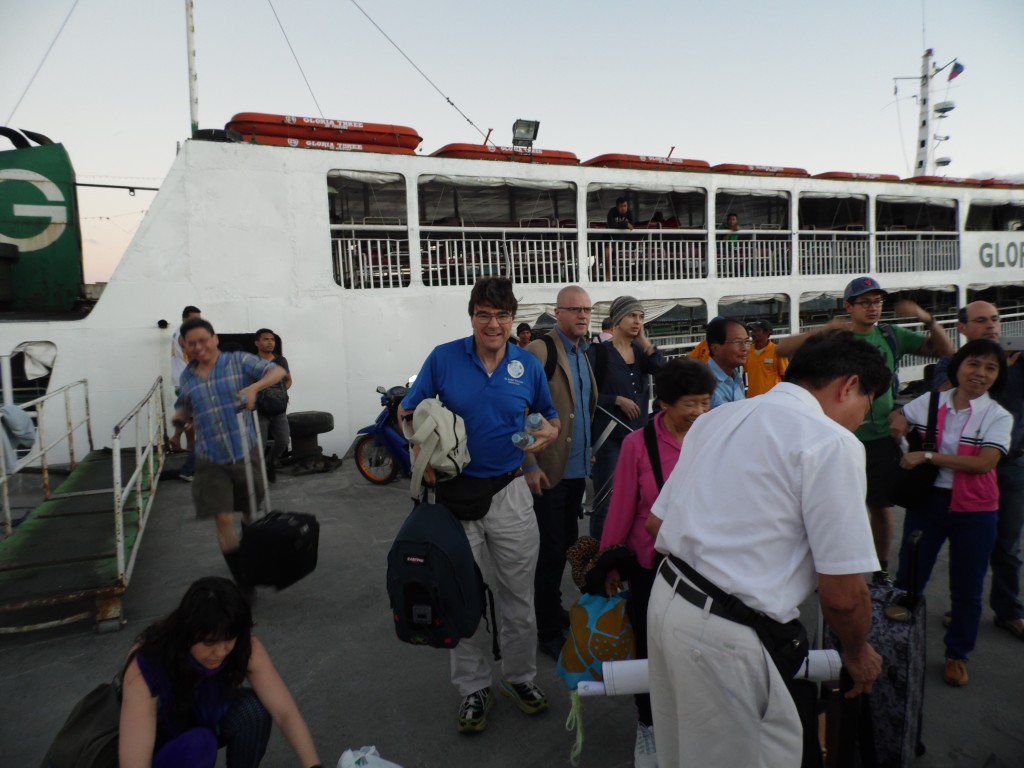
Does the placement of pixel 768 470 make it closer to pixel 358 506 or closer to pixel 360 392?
pixel 358 506

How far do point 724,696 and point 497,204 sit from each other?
13316 millimetres

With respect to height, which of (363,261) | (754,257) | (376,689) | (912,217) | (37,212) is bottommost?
(376,689)

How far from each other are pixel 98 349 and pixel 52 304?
259 cm

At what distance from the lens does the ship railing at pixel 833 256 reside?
13617 mm

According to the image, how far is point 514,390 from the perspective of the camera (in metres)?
2.87

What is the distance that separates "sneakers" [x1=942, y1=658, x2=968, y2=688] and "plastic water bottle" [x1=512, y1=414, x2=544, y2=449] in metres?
2.29

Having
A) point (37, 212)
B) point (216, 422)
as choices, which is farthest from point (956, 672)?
point (37, 212)

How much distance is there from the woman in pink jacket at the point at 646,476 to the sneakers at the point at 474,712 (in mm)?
682

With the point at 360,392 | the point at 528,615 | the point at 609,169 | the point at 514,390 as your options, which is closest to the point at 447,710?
the point at 528,615

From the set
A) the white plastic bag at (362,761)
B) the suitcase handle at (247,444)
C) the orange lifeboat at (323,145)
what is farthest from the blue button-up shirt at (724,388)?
the orange lifeboat at (323,145)

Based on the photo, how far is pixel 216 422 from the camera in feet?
12.9

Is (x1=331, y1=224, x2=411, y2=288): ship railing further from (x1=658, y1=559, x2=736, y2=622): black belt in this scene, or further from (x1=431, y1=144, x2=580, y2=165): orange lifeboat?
(x1=658, y1=559, x2=736, y2=622): black belt

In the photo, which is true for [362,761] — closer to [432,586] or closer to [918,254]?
[432,586]

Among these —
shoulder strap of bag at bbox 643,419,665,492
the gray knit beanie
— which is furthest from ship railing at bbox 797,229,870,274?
shoulder strap of bag at bbox 643,419,665,492
